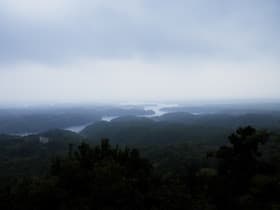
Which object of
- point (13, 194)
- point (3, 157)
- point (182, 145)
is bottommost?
point (3, 157)

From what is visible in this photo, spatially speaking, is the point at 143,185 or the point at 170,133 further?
the point at 170,133

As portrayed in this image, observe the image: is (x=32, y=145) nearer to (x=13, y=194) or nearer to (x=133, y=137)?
(x=133, y=137)

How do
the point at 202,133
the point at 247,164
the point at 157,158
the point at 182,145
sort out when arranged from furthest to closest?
the point at 202,133 → the point at 182,145 → the point at 157,158 → the point at 247,164

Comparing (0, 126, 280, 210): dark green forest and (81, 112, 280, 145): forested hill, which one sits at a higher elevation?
(0, 126, 280, 210): dark green forest

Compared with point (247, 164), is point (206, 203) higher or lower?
lower

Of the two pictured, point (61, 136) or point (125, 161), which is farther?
point (61, 136)

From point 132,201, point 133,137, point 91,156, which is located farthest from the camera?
point 133,137

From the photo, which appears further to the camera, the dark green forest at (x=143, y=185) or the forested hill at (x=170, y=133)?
the forested hill at (x=170, y=133)

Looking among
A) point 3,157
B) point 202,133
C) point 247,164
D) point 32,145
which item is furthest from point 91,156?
point 202,133

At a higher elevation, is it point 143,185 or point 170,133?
point 143,185

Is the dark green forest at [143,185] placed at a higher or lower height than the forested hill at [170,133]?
higher

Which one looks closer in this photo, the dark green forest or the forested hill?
the dark green forest
